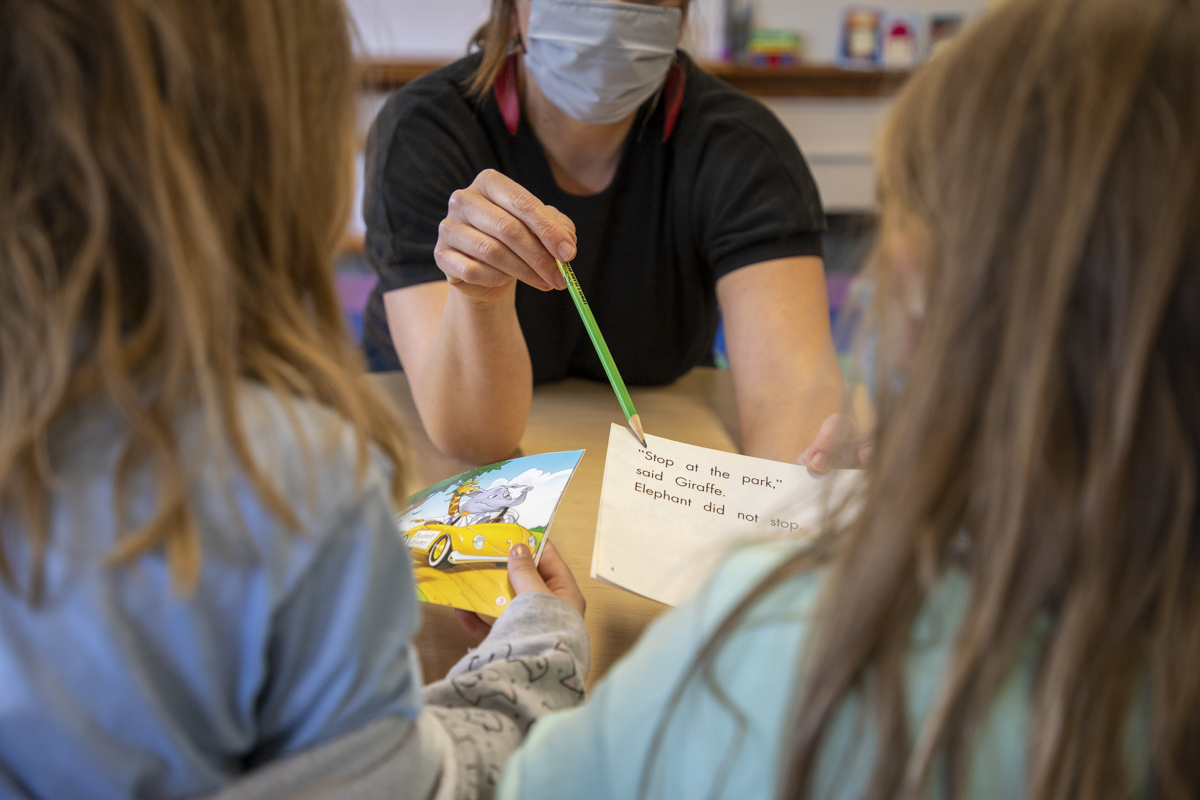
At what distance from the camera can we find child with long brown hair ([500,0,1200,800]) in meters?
0.28

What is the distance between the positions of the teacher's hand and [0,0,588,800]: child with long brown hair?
0.35 m

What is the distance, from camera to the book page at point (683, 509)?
560 millimetres

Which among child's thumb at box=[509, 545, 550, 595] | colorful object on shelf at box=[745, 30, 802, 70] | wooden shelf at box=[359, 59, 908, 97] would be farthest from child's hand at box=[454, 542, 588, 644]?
colorful object on shelf at box=[745, 30, 802, 70]

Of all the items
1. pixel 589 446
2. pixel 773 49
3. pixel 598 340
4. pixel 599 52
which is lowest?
pixel 589 446

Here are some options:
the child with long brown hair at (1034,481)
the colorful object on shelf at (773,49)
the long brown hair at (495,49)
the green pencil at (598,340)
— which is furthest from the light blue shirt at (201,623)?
the colorful object on shelf at (773,49)

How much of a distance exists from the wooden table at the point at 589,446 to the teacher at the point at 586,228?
30 mm

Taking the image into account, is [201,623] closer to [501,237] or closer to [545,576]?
[545,576]

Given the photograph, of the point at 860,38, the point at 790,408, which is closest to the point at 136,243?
the point at 790,408

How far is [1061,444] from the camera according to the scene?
11.4 inches

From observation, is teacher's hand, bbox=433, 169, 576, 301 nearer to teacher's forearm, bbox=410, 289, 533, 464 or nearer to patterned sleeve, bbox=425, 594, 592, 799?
teacher's forearm, bbox=410, 289, 533, 464

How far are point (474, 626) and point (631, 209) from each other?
2.02ft

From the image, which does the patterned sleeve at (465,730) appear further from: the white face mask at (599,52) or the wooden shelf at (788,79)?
the wooden shelf at (788,79)

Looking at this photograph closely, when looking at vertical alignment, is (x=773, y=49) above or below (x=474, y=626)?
above

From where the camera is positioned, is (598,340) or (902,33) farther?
(902,33)
